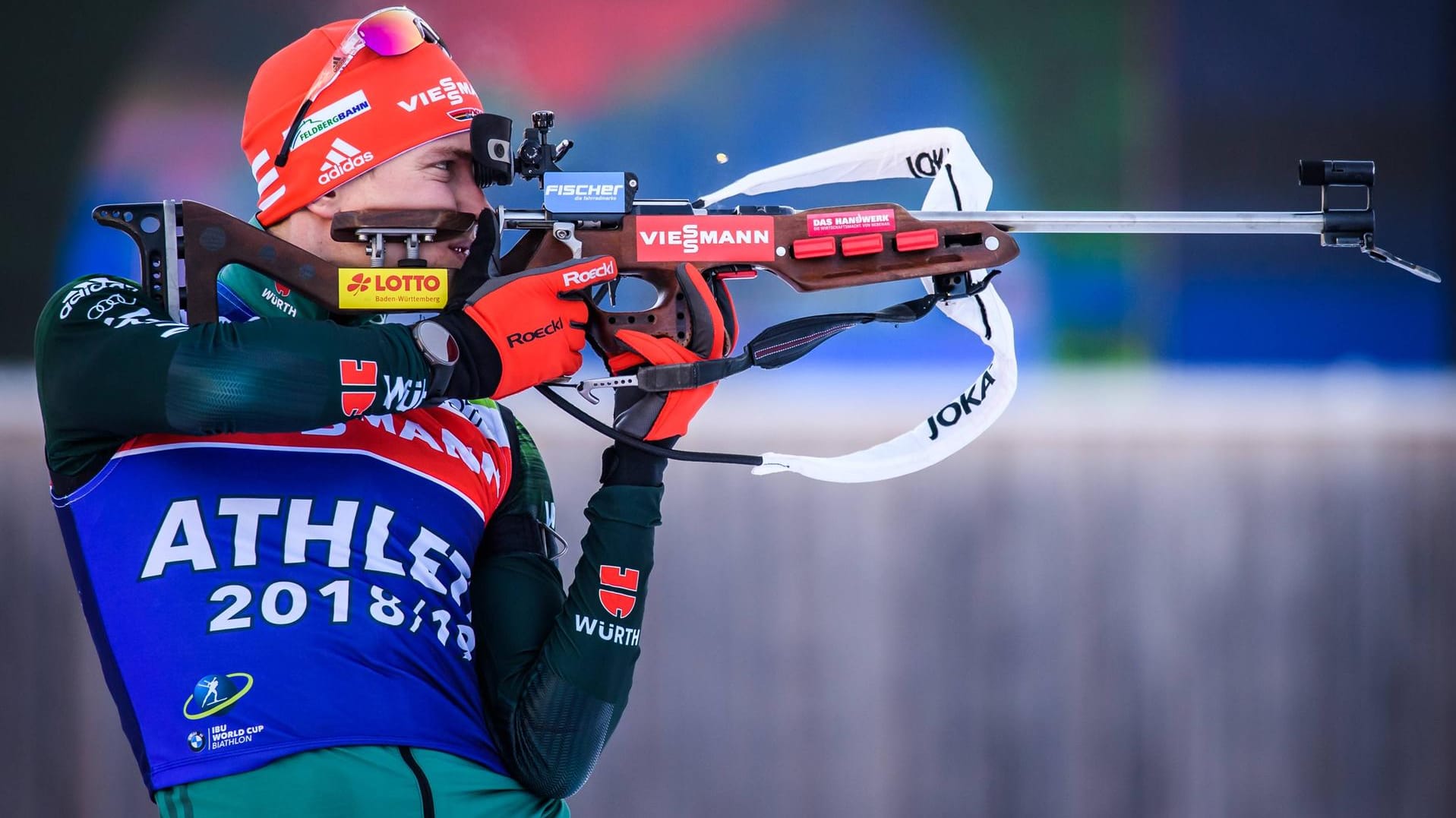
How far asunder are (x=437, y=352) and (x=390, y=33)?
0.46 m

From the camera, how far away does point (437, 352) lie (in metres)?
1.18

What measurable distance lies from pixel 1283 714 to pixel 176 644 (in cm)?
227

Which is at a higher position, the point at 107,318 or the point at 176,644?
the point at 107,318

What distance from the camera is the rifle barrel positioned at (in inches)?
60.9

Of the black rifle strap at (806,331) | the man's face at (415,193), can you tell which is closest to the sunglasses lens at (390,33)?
the man's face at (415,193)

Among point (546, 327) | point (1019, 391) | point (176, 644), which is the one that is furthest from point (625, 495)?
point (1019, 391)

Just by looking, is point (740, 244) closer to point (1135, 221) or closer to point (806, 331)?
point (806, 331)

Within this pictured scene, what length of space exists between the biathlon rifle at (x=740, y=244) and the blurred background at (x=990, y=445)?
2.72ft

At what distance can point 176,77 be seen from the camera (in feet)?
8.33

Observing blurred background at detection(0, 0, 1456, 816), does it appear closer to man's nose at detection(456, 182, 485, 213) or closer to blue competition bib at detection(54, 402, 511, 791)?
man's nose at detection(456, 182, 485, 213)

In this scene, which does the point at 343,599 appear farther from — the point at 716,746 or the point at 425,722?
the point at 716,746

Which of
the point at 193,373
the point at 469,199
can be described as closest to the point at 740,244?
the point at 469,199

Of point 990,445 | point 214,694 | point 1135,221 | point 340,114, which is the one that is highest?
point 340,114

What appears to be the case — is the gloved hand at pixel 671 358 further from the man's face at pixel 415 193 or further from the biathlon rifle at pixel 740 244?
the man's face at pixel 415 193
